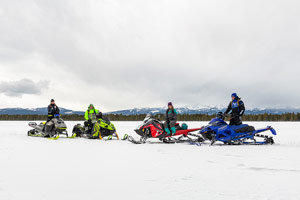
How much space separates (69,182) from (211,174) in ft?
7.69

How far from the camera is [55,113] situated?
1224 centimetres

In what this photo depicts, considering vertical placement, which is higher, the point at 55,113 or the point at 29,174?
the point at 55,113

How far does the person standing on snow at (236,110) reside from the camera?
914 centimetres

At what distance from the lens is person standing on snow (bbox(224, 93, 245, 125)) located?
9141mm

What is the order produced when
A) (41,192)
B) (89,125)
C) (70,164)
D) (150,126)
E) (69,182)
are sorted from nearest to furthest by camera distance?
(41,192)
(69,182)
(70,164)
(150,126)
(89,125)

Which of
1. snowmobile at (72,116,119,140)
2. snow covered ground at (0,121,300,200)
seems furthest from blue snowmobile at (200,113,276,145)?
snowmobile at (72,116,119,140)

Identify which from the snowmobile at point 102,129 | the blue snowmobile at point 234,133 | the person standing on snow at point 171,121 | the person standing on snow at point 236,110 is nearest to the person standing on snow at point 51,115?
the snowmobile at point 102,129

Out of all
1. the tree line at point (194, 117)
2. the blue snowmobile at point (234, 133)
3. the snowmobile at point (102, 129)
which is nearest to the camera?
the blue snowmobile at point (234, 133)

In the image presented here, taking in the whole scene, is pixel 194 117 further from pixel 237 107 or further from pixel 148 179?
pixel 148 179

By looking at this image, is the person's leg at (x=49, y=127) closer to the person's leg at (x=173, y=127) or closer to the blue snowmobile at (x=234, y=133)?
the person's leg at (x=173, y=127)

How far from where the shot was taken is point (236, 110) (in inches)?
361

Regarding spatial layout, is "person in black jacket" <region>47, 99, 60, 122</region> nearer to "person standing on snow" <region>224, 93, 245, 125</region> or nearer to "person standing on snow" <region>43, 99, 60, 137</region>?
"person standing on snow" <region>43, 99, 60, 137</region>

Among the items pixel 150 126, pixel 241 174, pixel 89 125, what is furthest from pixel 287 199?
pixel 89 125

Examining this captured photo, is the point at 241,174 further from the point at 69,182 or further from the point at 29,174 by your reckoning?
the point at 29,174
